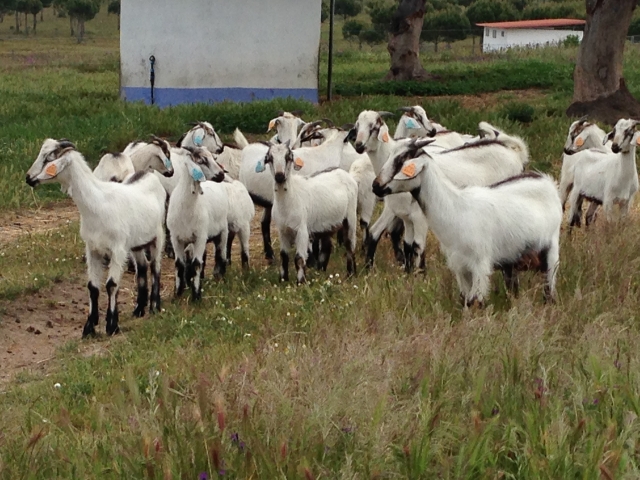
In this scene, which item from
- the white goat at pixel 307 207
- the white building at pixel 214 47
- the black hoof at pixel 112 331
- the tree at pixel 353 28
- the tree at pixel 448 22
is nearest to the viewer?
the black hoof at pixel 112 331

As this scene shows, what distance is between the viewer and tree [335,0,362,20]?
67625 mm

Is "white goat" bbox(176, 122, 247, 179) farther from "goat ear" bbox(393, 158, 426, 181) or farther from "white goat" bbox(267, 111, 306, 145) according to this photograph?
"goat ear" bbox(393, 158, 426, 181)

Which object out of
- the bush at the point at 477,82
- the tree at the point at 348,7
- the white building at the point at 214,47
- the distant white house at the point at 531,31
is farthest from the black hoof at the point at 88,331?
the tree at the point at 348,7

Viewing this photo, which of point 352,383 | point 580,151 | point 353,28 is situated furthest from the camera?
point 353,28

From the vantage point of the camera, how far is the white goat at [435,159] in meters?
9.33

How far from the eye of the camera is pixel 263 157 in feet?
36.6

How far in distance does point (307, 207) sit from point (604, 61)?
11555mm

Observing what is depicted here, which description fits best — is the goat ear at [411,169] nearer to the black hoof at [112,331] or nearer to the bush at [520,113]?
the black hoof at [112,331]

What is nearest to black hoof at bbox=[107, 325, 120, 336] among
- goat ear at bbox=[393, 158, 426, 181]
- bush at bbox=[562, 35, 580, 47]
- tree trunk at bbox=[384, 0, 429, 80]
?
goat ear at bbox=[393, 158, 426, 181]

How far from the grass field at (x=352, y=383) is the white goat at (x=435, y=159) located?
1.34 ft

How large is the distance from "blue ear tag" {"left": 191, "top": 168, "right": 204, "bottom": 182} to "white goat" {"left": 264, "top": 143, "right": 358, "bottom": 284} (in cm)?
69

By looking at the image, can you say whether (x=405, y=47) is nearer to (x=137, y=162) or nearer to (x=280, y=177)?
(x=137, y=162)

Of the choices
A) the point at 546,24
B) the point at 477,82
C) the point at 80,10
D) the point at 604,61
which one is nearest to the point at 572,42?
the point at 546,24

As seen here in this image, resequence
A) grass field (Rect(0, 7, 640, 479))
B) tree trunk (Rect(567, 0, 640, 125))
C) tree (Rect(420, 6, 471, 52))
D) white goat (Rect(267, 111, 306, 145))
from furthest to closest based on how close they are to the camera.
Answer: tree (Rect(420, 6, 471, 52)) → tree trunk (Rect(567, 0, 640, 125)) → white goat (Rect(267, 111, 306, 145)) → grass field (Rect(0, 7, 640, 479))
